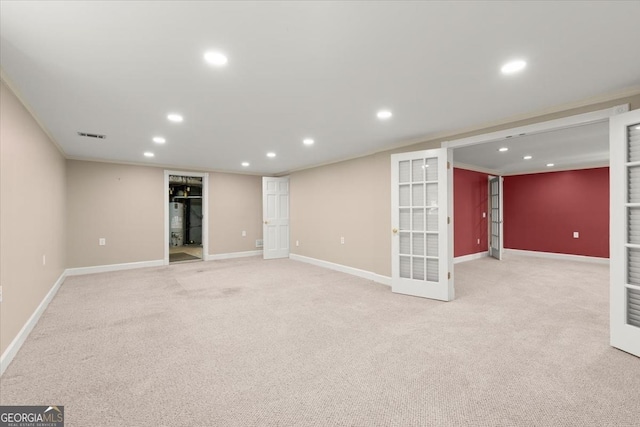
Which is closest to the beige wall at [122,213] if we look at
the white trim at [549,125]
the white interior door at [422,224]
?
the white interior door at [422,224]

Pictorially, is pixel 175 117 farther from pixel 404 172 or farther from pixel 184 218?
pixel 184 218

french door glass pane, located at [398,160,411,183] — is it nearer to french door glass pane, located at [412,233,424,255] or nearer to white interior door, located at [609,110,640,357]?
french door glass pane, located at [412,233,424,255]

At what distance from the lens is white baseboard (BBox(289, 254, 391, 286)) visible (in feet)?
15.4

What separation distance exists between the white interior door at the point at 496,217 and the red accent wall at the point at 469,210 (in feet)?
0.51

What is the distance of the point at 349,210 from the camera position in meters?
5.46

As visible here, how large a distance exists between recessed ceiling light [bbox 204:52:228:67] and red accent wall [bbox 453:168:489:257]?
5794mm

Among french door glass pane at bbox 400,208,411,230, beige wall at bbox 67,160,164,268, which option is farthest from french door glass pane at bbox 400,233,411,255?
beige wall at bbox 67,160,164,268

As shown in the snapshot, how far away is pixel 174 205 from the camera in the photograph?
9617 millimetres

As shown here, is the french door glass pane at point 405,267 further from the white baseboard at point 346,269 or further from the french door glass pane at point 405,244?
the white baseboard at point 346,269

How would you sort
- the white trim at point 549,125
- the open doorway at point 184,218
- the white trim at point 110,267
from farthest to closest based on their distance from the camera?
the open doorway at point 184,218
the white trim at point 110,267
the white trim at point 549,125

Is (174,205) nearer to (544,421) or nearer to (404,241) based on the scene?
(404,241)

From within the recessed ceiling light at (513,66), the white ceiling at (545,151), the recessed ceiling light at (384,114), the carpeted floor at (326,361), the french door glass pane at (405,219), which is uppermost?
the white ceiling at (545,151)

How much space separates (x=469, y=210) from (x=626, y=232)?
15.1ft

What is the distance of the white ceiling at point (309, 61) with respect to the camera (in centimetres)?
151
